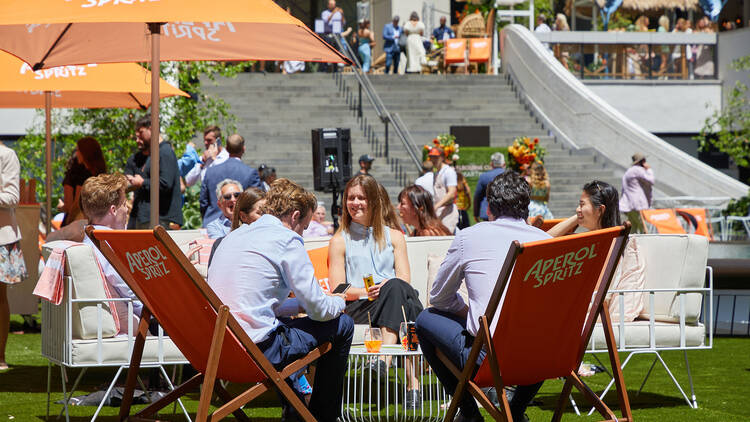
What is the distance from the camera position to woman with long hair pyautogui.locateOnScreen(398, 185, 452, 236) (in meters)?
7.57

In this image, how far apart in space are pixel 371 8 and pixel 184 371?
25720mm

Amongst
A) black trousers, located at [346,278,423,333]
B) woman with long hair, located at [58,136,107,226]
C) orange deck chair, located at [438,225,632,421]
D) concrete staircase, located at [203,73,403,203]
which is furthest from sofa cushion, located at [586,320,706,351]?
concrete staircase, located at [203,73,403,203]

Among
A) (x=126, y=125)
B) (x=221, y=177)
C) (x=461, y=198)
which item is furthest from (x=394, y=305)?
(x=126, y=125)

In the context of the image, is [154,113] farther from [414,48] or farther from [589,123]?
[414,48]

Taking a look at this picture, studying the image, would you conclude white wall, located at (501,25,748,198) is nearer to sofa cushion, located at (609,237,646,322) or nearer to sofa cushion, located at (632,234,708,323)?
sofa cushion, located at (632,234,708,323)

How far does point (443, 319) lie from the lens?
4.73 meters

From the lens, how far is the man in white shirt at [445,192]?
12.4 metres

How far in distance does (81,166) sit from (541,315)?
6.16 m

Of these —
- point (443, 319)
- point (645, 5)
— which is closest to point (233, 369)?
point (443, 319)

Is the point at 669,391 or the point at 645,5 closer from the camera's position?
the point at 669,391

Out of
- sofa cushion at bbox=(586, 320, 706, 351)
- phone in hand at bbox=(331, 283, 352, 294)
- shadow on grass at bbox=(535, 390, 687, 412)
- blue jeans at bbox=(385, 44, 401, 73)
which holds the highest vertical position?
blue jeans at bbox=(385, 44, 401, 73)

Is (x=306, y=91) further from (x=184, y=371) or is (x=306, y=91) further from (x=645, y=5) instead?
A: (x=184, y=371)

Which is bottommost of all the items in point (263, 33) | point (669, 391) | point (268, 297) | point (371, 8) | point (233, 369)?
point (669, 391)

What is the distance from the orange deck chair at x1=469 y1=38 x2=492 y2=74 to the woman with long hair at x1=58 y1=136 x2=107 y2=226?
17.5 metres
